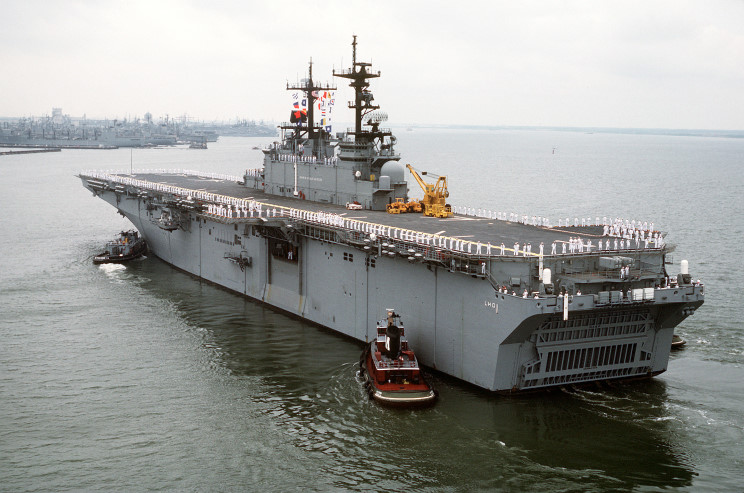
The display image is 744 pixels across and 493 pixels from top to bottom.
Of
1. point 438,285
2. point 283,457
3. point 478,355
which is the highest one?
point 438,285

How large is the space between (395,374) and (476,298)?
3.95 metres

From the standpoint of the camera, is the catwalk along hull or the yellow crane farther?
the yellow crane

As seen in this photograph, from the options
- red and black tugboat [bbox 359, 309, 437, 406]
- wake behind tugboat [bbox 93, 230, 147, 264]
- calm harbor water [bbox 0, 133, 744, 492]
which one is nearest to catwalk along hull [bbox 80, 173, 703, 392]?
calm harbor water [bbox 0, 133, 744, 492]

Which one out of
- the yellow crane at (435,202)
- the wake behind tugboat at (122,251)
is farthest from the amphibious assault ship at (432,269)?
the wake behind tugboat at (122,251)

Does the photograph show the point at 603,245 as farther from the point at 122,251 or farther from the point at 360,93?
the point at 122,251

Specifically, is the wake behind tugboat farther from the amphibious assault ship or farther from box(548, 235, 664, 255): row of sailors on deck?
box(548, 235, 664, 255): row of sailors on deck

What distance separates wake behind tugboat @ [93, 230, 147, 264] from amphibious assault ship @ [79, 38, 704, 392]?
4589mm

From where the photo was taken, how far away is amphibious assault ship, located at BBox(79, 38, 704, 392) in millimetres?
26656

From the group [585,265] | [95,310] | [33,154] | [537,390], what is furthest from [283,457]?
[33,154]

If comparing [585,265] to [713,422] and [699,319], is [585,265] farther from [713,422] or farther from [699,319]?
[699,319]

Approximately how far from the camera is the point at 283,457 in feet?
76.3

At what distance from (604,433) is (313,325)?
54.3 ft

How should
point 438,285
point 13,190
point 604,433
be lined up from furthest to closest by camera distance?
1. point 13,190
2. point 438,285
3. point 604,433

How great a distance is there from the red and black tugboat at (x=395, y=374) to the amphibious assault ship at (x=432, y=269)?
1.91 meters
